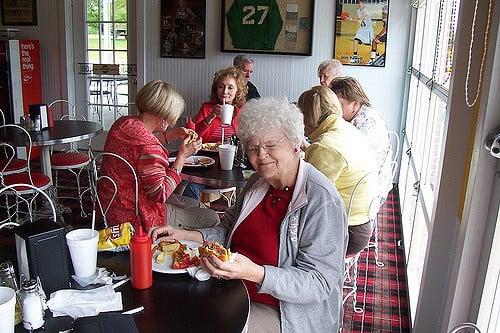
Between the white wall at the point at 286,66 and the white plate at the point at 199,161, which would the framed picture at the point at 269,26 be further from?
the white plate at the point at 199,161

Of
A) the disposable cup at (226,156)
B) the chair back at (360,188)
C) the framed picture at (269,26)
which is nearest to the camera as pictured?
the chair back at (360,188)

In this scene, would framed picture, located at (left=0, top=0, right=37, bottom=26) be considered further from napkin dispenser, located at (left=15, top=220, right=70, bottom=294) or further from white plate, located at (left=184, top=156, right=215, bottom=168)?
napkin dispenser, located at (left=15, top=220, right=70, bottom=294)

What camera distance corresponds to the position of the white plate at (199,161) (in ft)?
9.59

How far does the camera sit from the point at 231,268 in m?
1.42

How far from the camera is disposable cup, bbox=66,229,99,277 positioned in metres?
1.38

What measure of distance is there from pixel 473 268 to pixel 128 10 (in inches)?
199

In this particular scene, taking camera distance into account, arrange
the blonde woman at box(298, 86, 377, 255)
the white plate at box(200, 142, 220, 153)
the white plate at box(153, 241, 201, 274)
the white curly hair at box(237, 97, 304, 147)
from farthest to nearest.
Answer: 1. the white plate at box(200, 142, 220, 153)
2. the blonde woman at box(298, 86, 377, 255)
3. the white curly hair at box(237, 97, 304, 147)
4. the white plate at box(153, 241, 201, 274)

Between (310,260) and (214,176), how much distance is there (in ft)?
4.17

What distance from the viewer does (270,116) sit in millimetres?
1681

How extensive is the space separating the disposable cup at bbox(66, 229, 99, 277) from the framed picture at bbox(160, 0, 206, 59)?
13.4 feet

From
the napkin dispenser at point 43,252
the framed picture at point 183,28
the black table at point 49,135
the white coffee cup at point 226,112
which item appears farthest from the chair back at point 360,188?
the framed picture at point 183,28

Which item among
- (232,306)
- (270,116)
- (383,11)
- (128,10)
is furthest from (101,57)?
(232,306)

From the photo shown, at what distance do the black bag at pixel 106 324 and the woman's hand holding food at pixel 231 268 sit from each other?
1.06 feet

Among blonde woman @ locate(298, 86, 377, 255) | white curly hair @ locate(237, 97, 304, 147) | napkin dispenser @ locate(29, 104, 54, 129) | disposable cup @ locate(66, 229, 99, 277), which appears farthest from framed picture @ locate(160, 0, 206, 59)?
disposable cup @ locate(66, 229, 99, 277)
